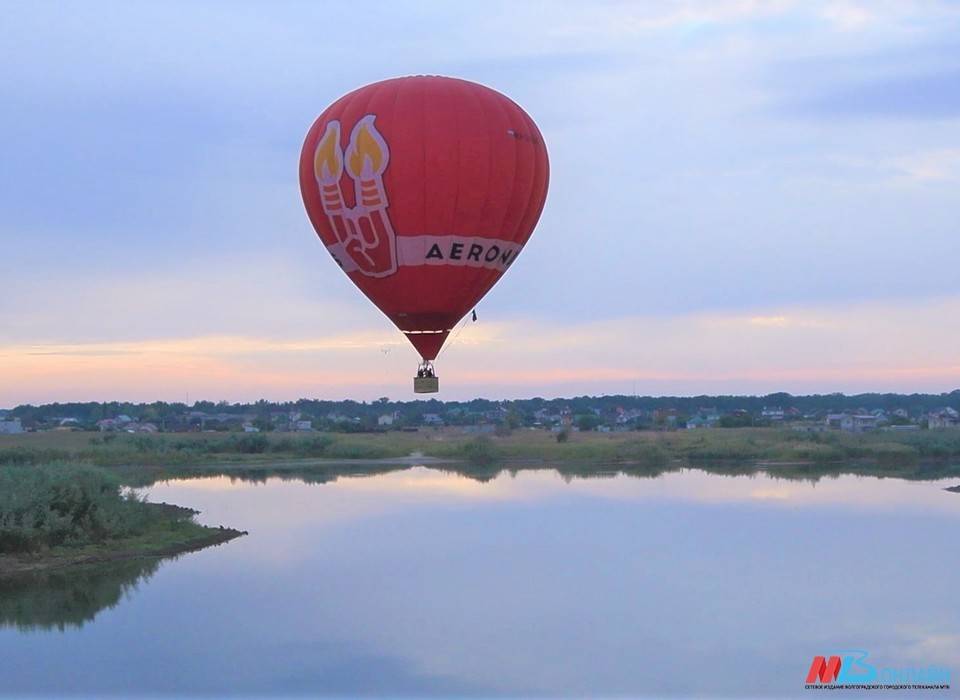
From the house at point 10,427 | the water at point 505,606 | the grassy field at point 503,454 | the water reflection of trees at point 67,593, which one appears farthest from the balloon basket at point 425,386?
the house at point 10,427

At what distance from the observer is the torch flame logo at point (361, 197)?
43.3 feet

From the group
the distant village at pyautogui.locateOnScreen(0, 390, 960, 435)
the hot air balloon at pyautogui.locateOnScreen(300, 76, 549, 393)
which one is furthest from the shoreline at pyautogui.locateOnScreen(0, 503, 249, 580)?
the distant village at pyautogui.locateOnScreen(0, 390, 960, 435)

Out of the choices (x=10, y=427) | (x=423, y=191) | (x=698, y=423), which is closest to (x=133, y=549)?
(x=423, y=191)

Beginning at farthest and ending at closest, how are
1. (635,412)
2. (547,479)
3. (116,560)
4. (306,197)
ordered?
(635,412)
(547,479)
(116,560)
(306,197)

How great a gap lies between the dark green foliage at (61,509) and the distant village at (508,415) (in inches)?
1780

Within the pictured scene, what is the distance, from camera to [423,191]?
43.0 feet

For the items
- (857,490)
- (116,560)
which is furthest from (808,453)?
(116,560)

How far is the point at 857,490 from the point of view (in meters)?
32.8

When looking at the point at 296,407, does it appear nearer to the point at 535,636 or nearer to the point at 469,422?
the point at 469,422

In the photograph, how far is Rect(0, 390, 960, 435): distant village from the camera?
72.8 metres

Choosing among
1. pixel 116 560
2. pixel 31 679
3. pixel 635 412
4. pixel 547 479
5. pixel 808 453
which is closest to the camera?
pixel 31 679

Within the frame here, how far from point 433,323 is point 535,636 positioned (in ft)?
14.0

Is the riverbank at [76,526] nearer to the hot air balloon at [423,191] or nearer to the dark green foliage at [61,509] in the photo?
the dark green foliage at [61,509]

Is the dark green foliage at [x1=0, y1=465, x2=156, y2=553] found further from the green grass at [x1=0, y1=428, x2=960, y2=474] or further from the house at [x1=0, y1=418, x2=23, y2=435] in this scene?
the house at [x1=0, y1=418, x2=23, y2=435]
